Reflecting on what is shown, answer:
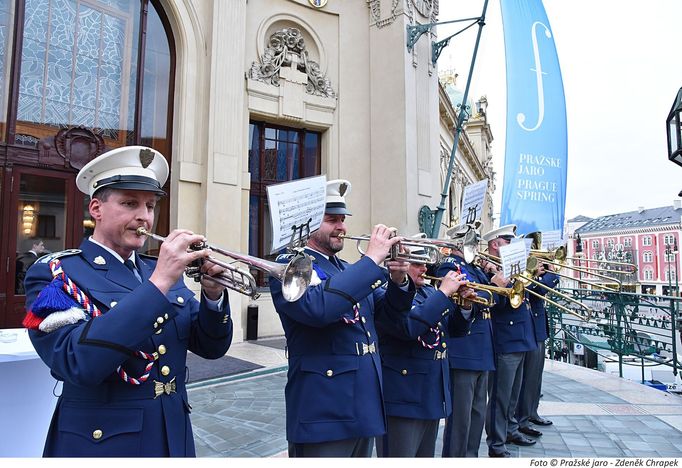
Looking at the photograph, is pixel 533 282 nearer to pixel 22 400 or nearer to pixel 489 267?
pixel 489 267

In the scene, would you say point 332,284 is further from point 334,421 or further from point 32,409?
point 32,409

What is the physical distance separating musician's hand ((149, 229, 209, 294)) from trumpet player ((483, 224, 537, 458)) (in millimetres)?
3245

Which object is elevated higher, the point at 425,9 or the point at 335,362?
the point at 425,9

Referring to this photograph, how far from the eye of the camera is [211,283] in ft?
7.29

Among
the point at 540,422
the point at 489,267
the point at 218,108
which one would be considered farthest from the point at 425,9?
the point at 540,422

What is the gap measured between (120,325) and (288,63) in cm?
1096

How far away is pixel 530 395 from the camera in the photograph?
5.25 m

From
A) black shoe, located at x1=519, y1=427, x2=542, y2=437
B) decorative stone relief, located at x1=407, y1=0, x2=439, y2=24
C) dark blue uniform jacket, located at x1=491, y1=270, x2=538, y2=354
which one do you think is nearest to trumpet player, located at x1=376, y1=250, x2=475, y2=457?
dark blue uniform jacket, located at x1=491, y1=270, x2=538, y2=354

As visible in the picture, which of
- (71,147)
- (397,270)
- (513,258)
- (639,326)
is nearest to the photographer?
(397,270)

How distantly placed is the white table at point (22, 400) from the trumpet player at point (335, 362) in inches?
73.3

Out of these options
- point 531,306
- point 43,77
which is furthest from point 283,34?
point 531,306

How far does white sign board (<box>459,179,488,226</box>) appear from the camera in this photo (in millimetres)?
5342

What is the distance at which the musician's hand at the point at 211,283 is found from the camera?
220cm
